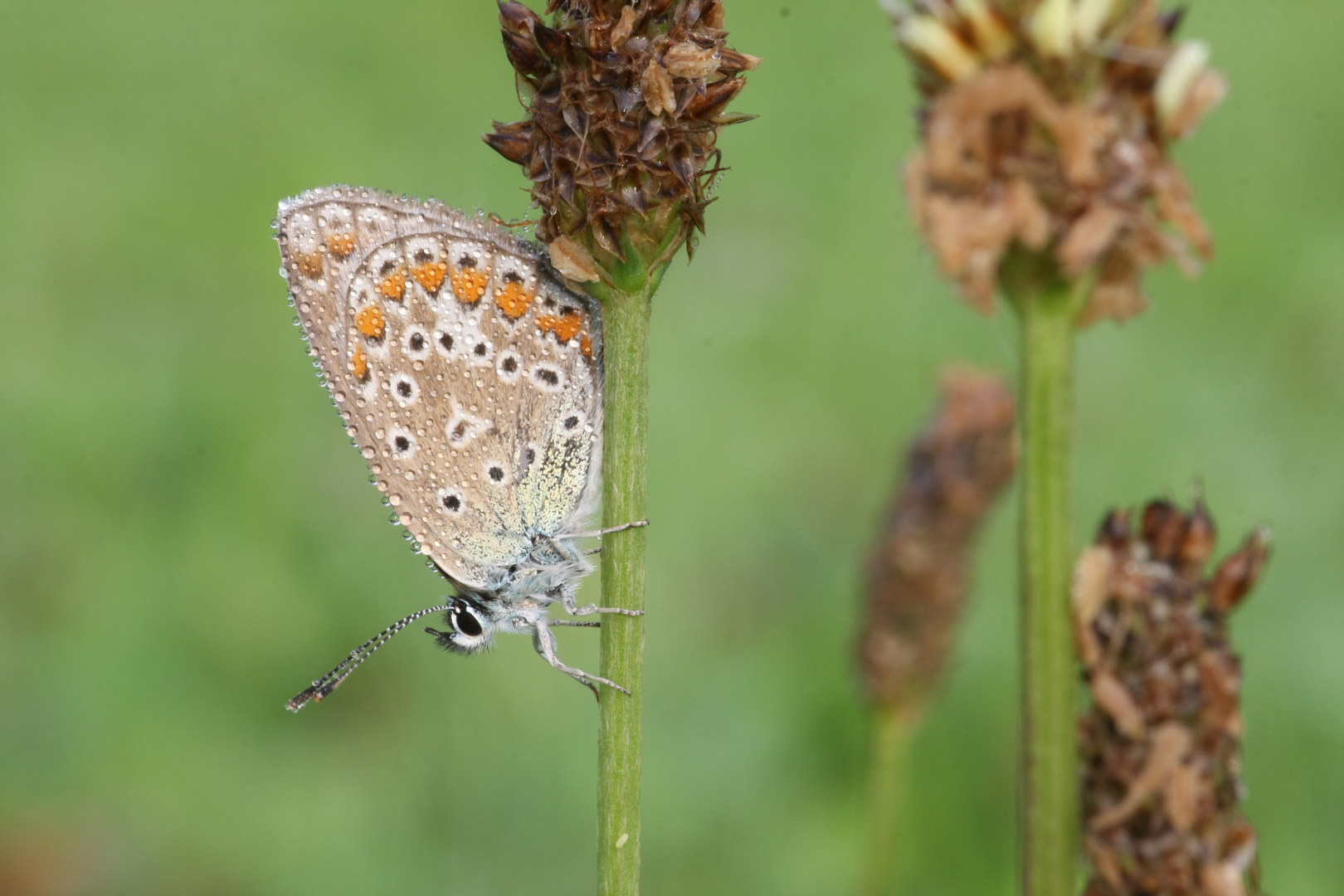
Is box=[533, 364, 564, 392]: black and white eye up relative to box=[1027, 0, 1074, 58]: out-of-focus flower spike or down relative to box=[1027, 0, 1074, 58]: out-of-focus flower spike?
down

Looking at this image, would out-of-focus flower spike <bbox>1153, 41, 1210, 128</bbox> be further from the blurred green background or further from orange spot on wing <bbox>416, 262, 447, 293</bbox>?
the blurred green background

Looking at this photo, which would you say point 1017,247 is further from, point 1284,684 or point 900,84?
point 900,84

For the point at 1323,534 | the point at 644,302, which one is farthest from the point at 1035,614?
the point at 1323,534

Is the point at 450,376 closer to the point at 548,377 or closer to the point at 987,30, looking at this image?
the point at 548,377

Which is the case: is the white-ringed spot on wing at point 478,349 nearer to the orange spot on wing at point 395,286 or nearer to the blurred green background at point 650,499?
the orange spot on wing at point 395,286

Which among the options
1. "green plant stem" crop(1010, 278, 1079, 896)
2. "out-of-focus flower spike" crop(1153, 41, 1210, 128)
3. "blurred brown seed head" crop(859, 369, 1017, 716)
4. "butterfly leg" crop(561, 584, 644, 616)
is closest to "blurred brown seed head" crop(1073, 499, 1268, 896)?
"green plant stem" crop(1010, 278, 1079, 896)

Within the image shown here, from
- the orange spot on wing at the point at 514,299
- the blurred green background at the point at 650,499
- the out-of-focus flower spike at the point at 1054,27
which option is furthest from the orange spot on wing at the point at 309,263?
the blurred green background at the point at 650,499

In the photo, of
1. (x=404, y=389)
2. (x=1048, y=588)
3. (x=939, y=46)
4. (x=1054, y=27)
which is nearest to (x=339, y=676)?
(x=404, y=389)
